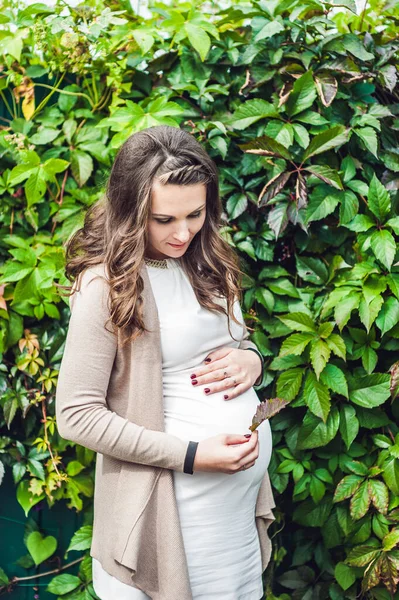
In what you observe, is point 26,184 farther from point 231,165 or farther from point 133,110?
A: point 231,165

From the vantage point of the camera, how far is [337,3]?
5.98ft

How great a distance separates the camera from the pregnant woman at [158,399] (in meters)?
1.28

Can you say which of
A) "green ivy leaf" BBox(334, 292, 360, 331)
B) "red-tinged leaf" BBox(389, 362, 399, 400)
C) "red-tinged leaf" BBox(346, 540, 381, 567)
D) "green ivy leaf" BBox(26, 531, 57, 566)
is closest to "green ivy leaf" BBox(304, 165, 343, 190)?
"green ivy leaf" BBox(334, 292, 360, 331)

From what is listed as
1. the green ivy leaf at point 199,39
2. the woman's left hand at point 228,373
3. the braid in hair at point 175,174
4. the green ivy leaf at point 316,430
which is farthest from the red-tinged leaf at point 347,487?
the green ivy leaf at point 199,39

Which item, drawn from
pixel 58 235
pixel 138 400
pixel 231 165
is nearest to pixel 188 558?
pixel 138 400

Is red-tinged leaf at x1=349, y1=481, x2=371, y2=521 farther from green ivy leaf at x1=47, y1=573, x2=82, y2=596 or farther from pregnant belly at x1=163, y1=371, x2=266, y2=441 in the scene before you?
green ivy leaf at x1=47, y1=573, x2=82, y2=596

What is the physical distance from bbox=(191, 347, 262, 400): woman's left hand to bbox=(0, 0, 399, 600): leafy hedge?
279 mm

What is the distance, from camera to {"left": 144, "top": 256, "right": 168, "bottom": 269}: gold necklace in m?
1.46

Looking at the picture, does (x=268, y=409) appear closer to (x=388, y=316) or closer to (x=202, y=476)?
(x=202, y=476)

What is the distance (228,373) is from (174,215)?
1.19ft

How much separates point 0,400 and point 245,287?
0.77 meters

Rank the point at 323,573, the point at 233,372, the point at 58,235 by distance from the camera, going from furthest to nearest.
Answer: the point at 323,573 → the point at 58,235 → the point at 233,372

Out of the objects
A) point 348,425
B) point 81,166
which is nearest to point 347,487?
point 348,425

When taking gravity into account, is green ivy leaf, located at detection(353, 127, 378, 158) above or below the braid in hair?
below
